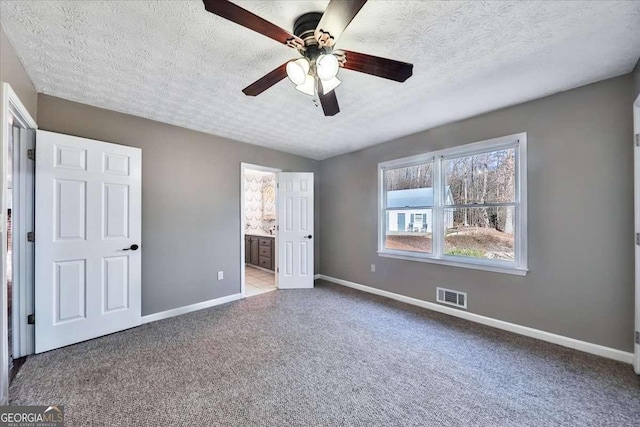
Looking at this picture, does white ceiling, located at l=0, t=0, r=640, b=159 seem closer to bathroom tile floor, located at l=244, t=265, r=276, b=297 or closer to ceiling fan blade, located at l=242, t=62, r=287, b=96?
ceiling fan blade, located at l=242, t=62, r=287, b=96

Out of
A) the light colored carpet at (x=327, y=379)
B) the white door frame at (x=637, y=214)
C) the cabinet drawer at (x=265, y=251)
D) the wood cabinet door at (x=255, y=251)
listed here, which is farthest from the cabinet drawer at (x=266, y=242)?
the white door frame at (x=637, y=214)

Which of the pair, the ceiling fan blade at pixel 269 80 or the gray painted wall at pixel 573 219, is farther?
the gray painted wall at pixel 573 219

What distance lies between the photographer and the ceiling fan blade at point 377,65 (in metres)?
1.49

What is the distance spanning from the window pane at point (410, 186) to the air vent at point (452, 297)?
1146 millimetres

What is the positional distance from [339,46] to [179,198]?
104 inches

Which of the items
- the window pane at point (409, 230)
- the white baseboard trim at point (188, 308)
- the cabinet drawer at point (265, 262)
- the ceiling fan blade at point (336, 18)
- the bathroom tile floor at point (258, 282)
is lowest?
the bathroom tile floor at point (258, 282)

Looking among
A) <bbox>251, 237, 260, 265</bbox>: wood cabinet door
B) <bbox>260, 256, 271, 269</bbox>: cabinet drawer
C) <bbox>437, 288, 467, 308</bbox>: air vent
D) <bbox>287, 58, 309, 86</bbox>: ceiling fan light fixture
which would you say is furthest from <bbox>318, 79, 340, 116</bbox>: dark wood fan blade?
<bbox>251, 237, 260, 265</bbox>: wood cabinet door

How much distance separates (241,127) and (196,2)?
194 cm

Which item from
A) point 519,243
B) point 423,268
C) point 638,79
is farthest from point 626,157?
point 423,268

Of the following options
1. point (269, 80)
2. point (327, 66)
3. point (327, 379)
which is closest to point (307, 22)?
point (327, 66)

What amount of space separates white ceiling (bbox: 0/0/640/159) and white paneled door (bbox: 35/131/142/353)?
2.00ft

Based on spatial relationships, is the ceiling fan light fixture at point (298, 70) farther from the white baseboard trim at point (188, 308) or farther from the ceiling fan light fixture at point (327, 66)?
the white baseboard trim at point (188, 308)

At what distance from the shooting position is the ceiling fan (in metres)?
1.23

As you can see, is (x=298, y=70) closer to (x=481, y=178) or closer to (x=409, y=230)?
(x=481, y=178)
